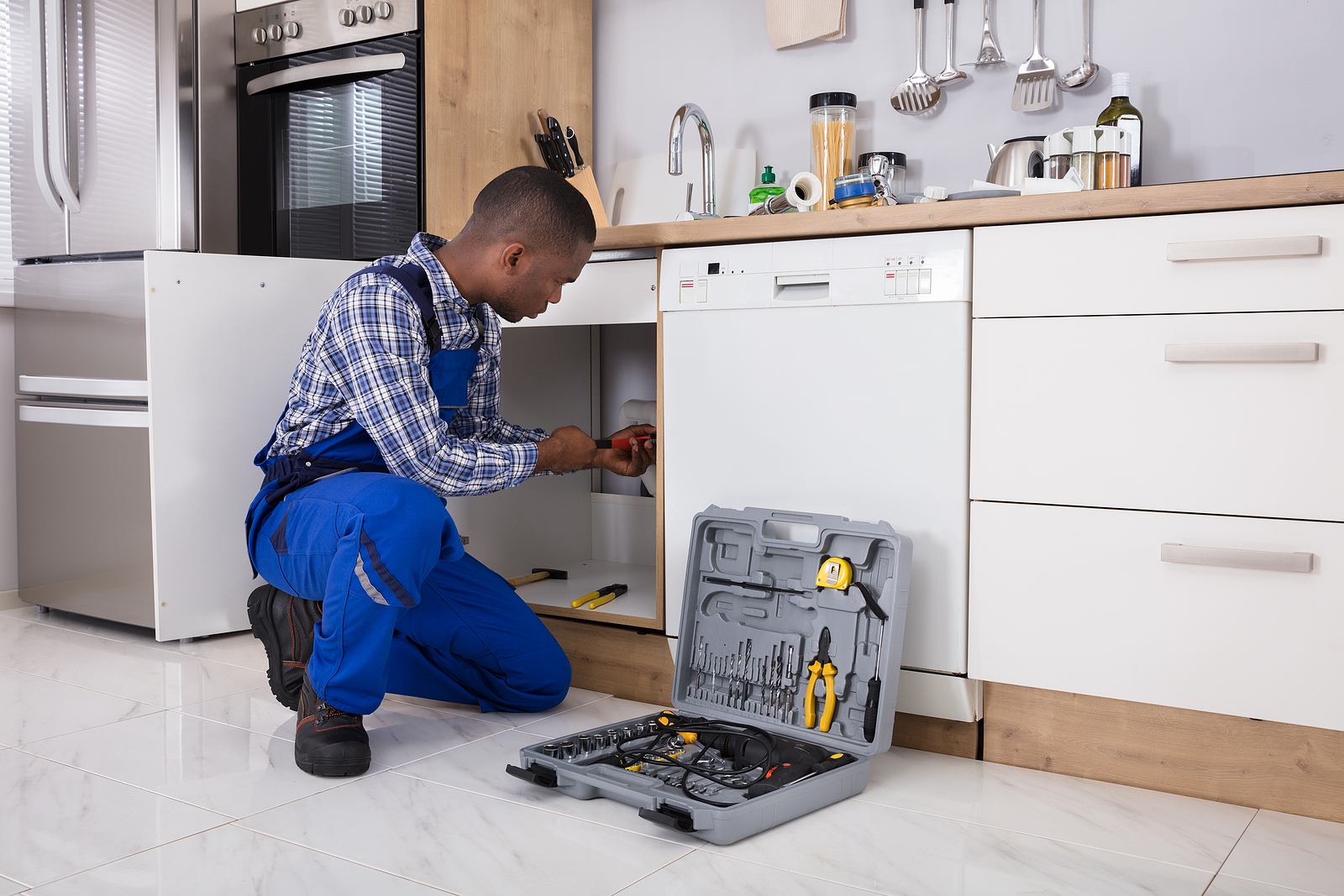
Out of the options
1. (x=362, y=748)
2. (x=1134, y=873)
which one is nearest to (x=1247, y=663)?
(x=1134, y=873)

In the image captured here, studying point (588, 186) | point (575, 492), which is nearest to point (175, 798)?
point (575, 492)

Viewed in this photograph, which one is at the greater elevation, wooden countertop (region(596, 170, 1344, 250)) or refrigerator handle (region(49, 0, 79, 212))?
refrigerator handle (region(49, 0, 79, 212))

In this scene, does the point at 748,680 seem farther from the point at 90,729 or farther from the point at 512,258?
the point at 90,729

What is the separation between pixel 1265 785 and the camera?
1.48 metres

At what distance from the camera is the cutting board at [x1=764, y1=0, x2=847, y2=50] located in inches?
91.9

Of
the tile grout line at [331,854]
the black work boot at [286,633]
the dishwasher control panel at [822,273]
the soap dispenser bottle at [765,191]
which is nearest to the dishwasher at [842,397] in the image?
the dishwasher control panel at [822,273]

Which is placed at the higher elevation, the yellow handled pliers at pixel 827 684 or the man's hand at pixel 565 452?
the man's hand at pixel 565 452

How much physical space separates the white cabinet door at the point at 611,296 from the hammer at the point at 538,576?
1.89ft

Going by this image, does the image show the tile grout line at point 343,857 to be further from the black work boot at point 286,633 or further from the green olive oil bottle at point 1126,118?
the green olive oil bottle at point 1126,118

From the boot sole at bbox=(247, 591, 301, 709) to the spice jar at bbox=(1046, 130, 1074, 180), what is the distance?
1.49 m

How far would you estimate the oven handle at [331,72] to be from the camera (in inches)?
95.2

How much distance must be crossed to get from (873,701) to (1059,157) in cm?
95

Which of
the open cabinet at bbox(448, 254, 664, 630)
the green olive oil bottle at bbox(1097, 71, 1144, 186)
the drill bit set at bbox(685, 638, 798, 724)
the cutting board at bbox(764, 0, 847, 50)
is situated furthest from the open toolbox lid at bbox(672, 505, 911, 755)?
the cutting board at bbox(764, 0, 847, 50)

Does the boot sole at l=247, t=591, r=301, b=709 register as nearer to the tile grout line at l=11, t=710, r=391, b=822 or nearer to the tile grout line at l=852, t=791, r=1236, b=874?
the tile grout line at l=11, t=710, r=391, b=822
